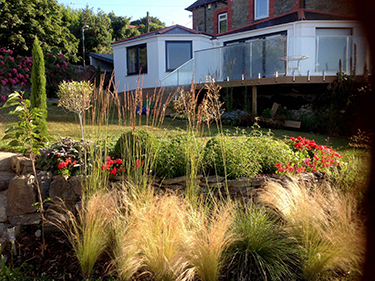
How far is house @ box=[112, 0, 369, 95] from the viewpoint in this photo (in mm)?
9484

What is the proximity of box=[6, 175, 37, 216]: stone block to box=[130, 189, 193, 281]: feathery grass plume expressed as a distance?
5.17 ft

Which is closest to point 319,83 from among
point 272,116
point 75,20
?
point 272,116

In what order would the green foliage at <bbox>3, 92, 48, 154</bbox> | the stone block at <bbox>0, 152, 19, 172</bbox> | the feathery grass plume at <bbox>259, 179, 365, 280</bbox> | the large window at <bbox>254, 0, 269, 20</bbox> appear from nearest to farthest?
the feathery grass plume at <bbox>259, 179, 365, 280</bbox> → the green foliage at <bbox>3, 92, 48, 154</bbox> → the stone block at <bbox>0, 152, 19, 172</bbox> → the large window at <bbox>254, 0, 269, 20</bbox>

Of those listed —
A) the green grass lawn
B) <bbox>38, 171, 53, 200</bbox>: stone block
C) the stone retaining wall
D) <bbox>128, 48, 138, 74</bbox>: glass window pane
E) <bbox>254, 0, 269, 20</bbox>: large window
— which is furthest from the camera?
<bbox>128, 48, 138, 74</bbox>: glass window pane

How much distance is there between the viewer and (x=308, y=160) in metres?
4.27

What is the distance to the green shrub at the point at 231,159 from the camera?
3.78 m

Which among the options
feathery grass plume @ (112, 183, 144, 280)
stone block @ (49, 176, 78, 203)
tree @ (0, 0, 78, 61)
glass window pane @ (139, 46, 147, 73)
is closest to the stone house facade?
glass window pane @ (139, 46, 147, 73)

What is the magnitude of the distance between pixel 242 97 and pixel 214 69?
154 cm

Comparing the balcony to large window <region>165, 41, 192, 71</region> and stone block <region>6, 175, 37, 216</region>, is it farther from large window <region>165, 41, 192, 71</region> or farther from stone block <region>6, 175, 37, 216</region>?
stone block <region>6, 175, 37, 216</region>

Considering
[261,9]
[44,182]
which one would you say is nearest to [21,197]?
[44,182]

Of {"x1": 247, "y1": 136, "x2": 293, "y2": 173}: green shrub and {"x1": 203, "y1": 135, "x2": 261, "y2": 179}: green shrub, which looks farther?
{"x1": 247, "y1": 136, "x2": 293, "y2": 173}: green shrub

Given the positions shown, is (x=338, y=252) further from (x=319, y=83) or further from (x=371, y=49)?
(x=319, y=83)

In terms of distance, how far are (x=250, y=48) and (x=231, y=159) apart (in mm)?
7557

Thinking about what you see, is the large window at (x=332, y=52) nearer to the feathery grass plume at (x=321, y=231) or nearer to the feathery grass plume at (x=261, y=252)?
the feathery grass plume at (x=321, y=231)
